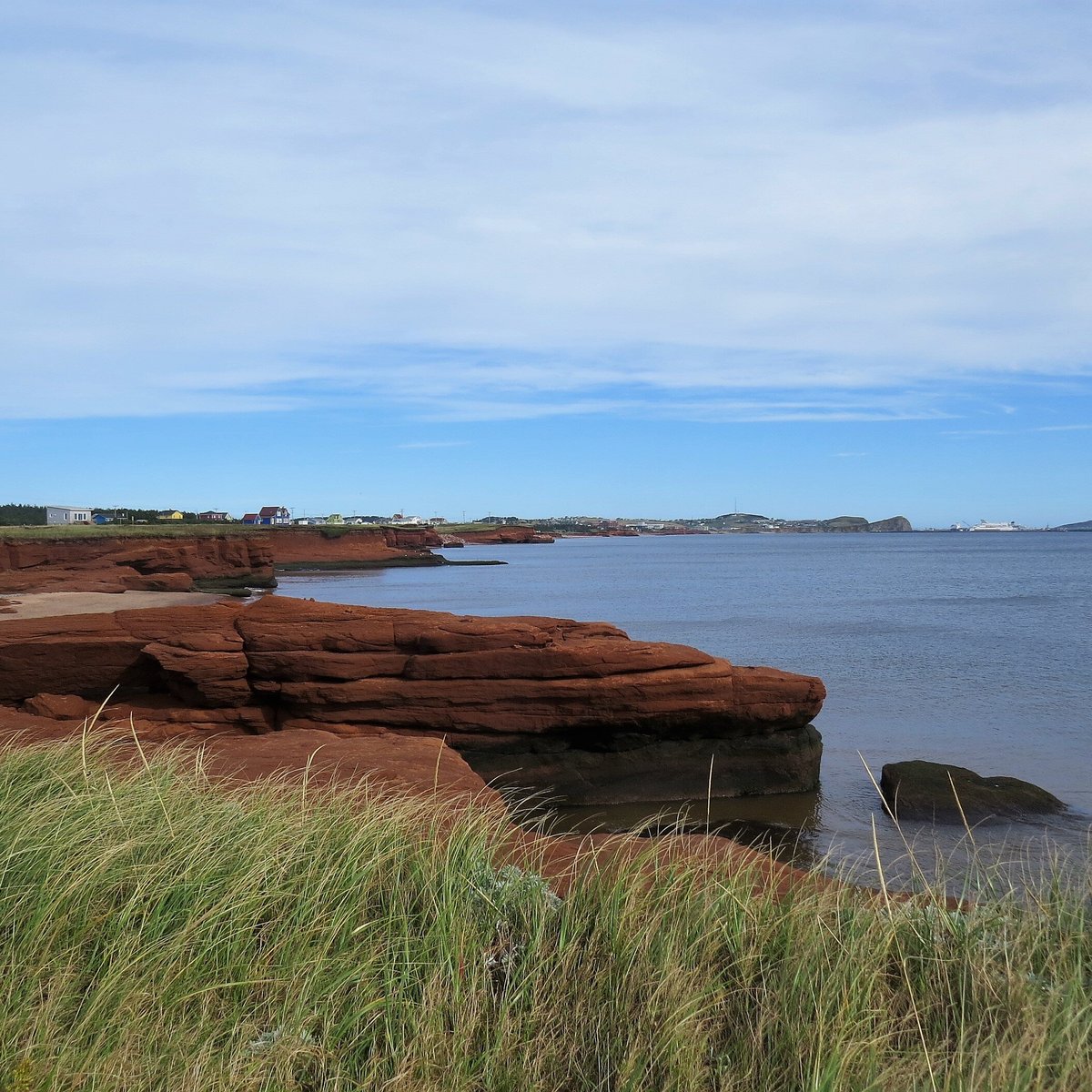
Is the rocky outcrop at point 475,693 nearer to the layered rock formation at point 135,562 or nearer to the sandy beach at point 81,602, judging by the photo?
the sandy beach at point 81,602

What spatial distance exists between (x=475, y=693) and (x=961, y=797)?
23.5ft

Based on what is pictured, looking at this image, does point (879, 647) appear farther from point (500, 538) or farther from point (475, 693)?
point (500, 538)

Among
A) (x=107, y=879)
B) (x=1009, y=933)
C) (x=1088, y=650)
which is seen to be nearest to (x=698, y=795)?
(x=1009, y=933)

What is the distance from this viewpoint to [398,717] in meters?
14.7

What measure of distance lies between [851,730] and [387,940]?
54.6ft

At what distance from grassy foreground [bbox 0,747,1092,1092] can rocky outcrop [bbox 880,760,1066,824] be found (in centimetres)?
868

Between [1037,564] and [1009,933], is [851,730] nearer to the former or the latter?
[1009,933]

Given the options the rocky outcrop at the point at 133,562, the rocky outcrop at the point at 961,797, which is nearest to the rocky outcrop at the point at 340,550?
the rocky outcrop at the point at 133,562

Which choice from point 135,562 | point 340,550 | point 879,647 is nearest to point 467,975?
point 879,647

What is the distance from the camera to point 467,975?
450 centimetres

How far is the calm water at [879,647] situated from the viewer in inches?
578

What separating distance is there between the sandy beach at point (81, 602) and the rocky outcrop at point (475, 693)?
32.1 ft

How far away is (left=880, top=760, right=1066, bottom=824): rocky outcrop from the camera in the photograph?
13352 mm

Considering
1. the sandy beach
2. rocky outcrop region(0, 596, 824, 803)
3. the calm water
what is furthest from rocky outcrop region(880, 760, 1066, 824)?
the sandy beach
